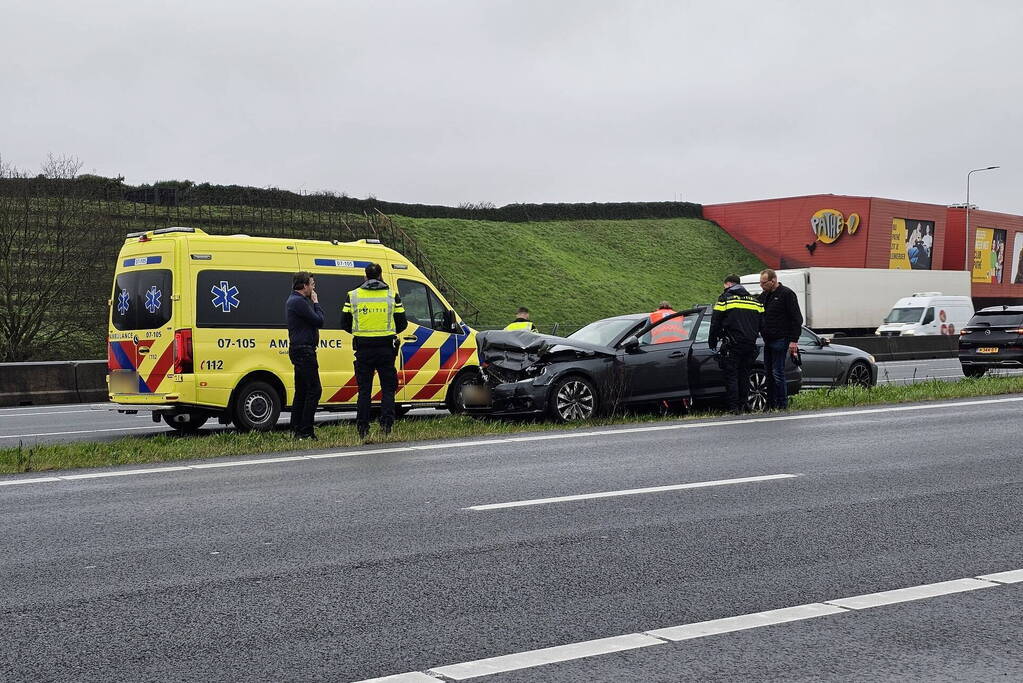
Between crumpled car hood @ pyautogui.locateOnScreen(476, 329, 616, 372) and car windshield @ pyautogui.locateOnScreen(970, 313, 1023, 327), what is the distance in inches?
459

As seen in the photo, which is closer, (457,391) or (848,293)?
(457,391)

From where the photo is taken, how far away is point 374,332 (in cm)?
1225

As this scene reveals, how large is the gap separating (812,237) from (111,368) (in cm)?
5878

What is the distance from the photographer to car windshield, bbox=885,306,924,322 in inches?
→ 1540

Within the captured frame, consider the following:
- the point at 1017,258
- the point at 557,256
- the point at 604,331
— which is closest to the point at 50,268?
the point at 604,331

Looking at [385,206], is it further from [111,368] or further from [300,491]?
[300,491]

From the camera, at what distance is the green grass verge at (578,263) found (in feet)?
195

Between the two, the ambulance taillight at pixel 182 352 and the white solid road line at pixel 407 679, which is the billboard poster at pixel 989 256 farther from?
the white solid road line at pixel 407 679

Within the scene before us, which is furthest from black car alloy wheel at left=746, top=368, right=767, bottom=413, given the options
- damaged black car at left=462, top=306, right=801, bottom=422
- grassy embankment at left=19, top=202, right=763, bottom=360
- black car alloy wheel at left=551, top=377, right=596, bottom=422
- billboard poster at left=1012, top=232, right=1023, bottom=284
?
billboard poster at left=1012, top=232, right=1023, bottom=284

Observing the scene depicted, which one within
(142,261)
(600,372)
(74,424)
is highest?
(142,261)

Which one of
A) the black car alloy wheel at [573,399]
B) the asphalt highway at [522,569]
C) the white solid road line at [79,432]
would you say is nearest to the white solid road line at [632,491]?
the asphalt highway at [522,569]

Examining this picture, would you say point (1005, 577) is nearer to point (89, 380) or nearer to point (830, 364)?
point (830, 364)

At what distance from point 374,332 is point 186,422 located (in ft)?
13.9

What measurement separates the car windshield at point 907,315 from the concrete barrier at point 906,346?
1.09 m
